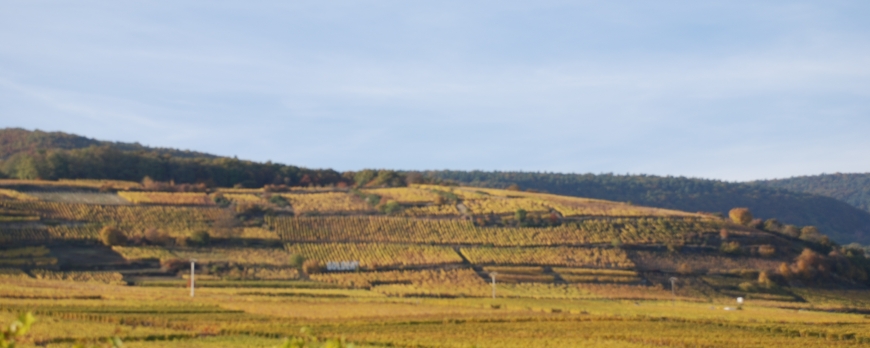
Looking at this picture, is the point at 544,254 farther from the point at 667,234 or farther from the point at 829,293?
the point at 829,293

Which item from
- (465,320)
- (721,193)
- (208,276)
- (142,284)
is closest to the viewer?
(465,320)

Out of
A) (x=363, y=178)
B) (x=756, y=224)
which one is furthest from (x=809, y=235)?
(x=363, y=178)

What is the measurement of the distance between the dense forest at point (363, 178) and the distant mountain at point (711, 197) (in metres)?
0.16

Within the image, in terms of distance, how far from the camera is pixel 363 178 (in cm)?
10981

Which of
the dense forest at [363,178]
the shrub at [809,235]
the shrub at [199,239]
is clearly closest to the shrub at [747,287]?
the shrub at [809,235]

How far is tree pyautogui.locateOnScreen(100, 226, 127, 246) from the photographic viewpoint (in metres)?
67.8

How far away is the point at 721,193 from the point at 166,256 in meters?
114

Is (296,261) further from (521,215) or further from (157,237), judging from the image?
A: (521,215)

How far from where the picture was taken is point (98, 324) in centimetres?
3691

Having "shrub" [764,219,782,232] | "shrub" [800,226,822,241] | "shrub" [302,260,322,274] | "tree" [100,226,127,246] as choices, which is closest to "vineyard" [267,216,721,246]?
"shrub" [764,219,782,232]

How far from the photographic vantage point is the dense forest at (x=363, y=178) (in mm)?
96062

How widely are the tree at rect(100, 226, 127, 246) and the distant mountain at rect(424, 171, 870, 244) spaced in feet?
307

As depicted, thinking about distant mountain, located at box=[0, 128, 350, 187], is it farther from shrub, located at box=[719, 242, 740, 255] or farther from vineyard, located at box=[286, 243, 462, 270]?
shrub, located at box=[719, 242, 740, 255]

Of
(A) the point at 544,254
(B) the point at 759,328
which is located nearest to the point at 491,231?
(A) the point at 544,254
